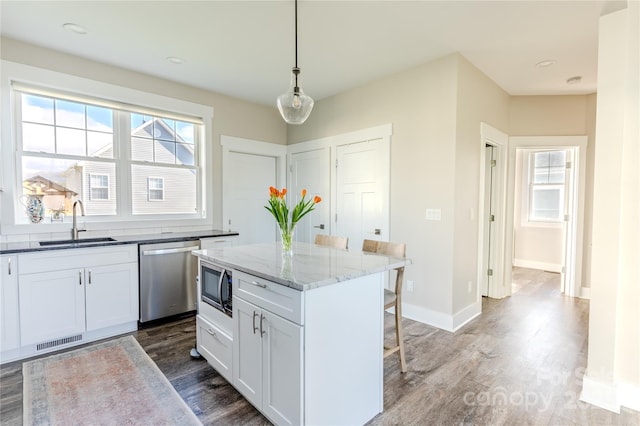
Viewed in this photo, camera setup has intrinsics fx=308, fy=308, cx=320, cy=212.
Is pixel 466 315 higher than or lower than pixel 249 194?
lower

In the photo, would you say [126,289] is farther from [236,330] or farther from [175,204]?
[236,330]

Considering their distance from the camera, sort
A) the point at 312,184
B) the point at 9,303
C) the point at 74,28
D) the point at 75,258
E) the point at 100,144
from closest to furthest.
Answer: the point at 9,303, the point at 74,28, the point at 75,258, the point at 100,144, the point at 312,184

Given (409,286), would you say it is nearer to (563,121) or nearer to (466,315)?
(466,315)

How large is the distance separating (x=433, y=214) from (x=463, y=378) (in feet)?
5.15

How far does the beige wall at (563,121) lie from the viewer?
4.18 meters

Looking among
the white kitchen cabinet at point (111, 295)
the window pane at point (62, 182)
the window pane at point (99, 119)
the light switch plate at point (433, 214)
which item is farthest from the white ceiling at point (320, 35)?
the white kitchen cabinet at point (111, 295)

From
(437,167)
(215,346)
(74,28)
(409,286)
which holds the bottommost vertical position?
(215,346)

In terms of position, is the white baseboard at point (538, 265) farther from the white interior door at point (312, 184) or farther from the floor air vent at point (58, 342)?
the floor air vent at point (58, 342)

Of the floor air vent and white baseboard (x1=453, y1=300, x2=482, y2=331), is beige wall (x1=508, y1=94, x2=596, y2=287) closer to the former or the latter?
white baseboard (x1=453, y1=300, x2=482, y2=331)

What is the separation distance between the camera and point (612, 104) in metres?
1.98

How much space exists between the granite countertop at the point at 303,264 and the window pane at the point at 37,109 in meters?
2.34

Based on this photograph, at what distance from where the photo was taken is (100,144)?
3373 mm

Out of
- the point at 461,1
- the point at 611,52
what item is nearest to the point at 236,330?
the point at 461,1

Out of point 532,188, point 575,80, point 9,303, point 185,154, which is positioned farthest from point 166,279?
point 532,188
